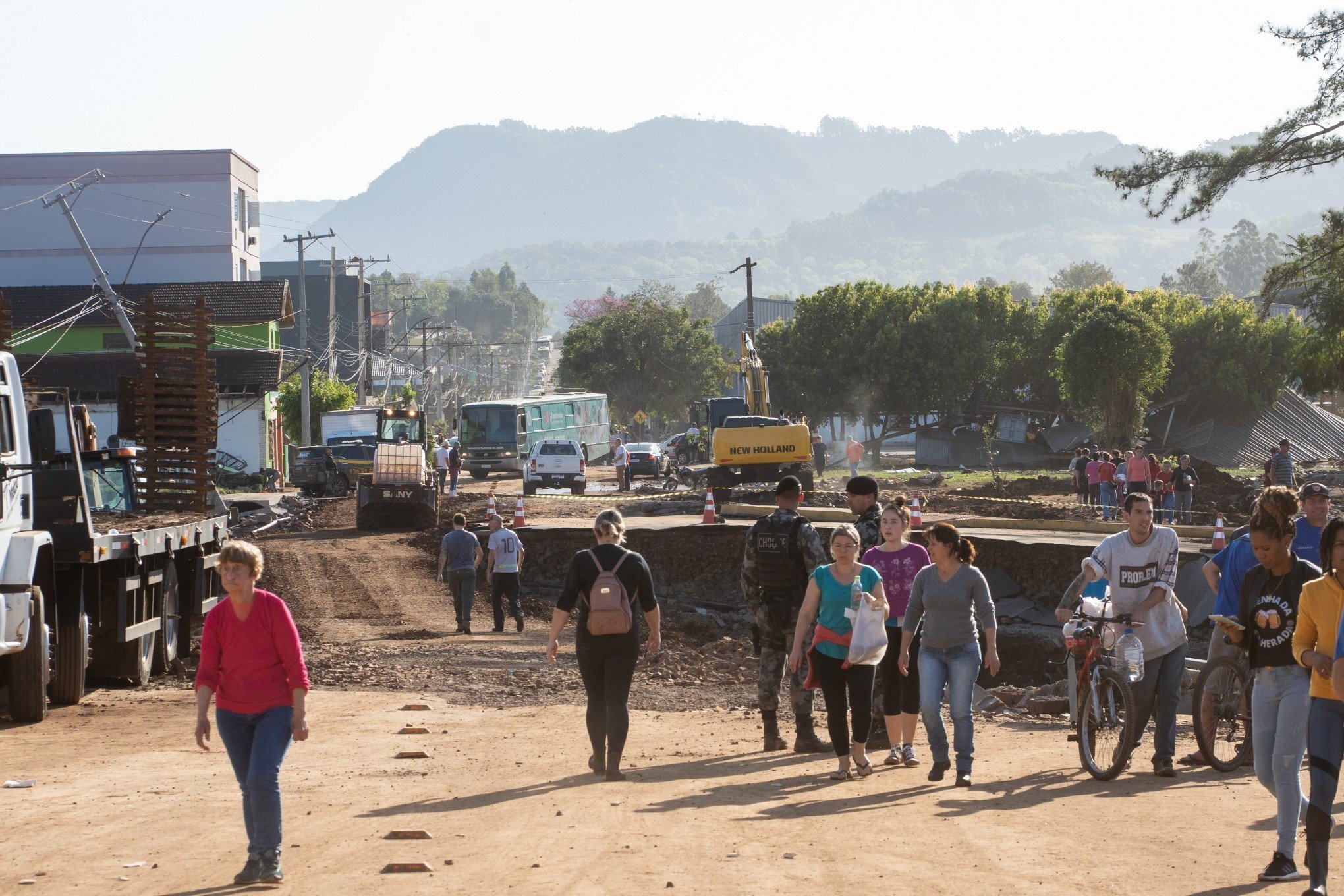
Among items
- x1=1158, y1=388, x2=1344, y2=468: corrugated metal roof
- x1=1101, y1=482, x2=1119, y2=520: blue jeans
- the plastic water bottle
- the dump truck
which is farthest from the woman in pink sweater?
x1=1158, y1=388, x2=1344, y2=468: corrugated metal roof

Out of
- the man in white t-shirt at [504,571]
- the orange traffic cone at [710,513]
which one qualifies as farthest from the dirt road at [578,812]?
the orange traffic cone at [710,513]

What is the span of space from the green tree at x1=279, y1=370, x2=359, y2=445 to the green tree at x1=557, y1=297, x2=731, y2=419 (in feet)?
89.5

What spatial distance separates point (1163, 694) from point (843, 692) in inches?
85.2

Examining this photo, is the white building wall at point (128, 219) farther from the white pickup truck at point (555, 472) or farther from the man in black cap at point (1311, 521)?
the man in black cap at point (1311, 521)

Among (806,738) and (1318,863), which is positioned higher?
(1318,863)

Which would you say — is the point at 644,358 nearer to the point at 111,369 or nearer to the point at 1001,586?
the point at 111,369

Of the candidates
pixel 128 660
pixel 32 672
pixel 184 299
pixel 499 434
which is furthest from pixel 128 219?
pixel 32 672

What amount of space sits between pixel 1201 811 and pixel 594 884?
3846 mm

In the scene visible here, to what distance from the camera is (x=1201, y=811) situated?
26.3 ft

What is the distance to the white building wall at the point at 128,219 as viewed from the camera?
219ft

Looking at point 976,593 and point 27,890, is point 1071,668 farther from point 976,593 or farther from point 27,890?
point 27,890

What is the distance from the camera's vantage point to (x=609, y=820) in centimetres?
759

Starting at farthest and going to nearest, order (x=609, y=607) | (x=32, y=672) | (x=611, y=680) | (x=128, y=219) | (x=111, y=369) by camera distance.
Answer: (x=128, y=219), (x=111, y=369), (x=32, y=672), (x=611, y=680), (x=609, y=607)

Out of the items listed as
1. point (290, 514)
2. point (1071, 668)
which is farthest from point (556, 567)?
point (1071, 668)
